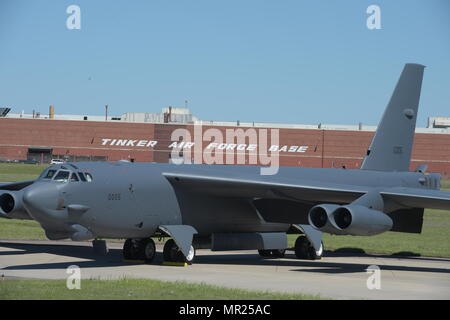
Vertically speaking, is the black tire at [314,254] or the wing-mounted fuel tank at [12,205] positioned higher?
the wing-mounted fuel tank at [12,205]

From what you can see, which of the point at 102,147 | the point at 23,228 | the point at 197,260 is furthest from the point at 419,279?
the point at 102,147


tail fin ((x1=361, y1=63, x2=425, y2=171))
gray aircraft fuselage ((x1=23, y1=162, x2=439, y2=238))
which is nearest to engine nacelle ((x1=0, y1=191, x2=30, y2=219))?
gray aircraft fuselage ((x1=23, y1=162, x2=439, y2=238))

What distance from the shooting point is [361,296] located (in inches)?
734

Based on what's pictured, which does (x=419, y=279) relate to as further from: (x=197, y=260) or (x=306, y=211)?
(x=197, y=260)

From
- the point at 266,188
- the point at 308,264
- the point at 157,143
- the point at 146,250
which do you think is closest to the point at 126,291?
the point at 146,250

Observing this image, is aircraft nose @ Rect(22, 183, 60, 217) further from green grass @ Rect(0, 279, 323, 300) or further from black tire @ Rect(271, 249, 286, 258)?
black tire @ Rect(271, 249, 286, 258)

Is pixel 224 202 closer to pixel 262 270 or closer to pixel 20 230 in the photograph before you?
pixel 262 270

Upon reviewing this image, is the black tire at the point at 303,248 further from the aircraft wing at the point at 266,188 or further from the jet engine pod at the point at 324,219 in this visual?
the jet engine pod at the point at 324,219

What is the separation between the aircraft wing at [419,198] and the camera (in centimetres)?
2472

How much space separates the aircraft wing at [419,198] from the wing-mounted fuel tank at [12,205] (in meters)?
11.6

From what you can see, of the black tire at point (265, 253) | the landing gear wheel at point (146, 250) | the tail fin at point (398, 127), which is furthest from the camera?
the tail fin at point (398, 127)

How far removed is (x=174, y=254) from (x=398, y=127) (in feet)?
36.3

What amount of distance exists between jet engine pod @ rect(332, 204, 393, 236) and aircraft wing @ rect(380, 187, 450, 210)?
128 cm

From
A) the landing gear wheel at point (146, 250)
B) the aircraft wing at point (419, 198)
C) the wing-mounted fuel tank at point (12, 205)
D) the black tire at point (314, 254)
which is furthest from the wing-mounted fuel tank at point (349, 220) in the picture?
the wing-mounted fuel tank at point (12, 205)
